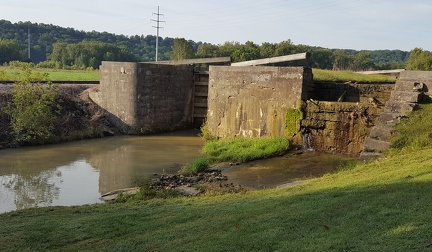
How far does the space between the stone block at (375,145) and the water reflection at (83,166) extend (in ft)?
16.4

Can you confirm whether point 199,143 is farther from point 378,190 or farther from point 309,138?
point 378,190

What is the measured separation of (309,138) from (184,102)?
802 centimetres

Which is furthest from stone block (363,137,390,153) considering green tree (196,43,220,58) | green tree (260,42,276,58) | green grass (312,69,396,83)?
green tree (196,43,220,58)

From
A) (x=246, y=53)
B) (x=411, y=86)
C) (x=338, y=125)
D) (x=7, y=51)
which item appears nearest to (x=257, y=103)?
(x=338, y=125)

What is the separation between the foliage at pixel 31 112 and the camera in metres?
16.0

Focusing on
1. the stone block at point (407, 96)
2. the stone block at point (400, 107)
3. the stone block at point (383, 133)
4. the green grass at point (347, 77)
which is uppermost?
the green grass at point (347, 77)

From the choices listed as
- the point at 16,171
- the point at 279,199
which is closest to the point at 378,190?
the point at 279,199

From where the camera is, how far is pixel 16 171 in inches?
486

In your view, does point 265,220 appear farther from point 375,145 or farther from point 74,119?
point 74,119

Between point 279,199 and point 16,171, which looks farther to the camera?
point 16,171

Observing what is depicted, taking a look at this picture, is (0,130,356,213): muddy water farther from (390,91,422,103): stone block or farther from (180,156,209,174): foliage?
(390,91,422,103): stone block

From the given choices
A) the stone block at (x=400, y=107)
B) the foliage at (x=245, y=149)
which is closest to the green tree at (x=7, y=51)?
the foliage at (x=245, y=149)

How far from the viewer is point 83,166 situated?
1329cm

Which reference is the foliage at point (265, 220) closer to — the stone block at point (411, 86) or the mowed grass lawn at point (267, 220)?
the mowed grass lawn at point (267, 220)
